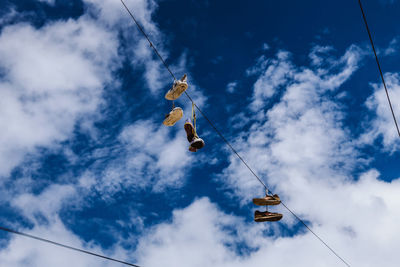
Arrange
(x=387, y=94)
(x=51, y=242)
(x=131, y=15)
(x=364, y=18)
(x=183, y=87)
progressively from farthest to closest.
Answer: (x=183, y=87), (x=131, y=15), (x=387, y=94), (x=364, y=18), (x=51, y=242)

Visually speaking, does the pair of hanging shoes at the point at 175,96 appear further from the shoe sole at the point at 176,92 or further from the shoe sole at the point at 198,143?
the shoe sole at the point at 198,143

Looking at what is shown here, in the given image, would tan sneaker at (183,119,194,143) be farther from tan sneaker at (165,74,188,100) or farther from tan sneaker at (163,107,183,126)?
tan sneaker at (165,74,188,100)

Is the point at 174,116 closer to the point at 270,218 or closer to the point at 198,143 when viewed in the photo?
the point at 198,143

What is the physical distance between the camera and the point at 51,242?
418cm

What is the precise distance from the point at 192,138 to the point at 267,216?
2.83 metres

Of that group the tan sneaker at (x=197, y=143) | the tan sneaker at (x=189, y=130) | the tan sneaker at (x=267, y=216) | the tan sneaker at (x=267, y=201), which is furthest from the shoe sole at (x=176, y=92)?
the tan sneaker at (x=267, y=216)

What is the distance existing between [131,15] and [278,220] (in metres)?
5.98

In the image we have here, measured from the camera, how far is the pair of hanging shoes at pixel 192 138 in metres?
8.00

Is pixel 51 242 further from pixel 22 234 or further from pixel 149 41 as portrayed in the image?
pixel 149 41

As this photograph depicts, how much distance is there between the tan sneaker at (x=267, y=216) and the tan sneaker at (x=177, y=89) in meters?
3.65

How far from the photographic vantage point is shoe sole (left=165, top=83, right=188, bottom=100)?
7.97 m

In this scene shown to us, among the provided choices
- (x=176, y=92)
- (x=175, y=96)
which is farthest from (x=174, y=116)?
(x=176, y=92)

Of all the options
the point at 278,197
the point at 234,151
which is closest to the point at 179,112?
the point at 234,151

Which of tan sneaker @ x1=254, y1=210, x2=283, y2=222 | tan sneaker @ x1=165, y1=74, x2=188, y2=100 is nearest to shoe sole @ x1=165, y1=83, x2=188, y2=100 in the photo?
tan sneaker @ x1=165, y1=74, x2=188, y2=100
